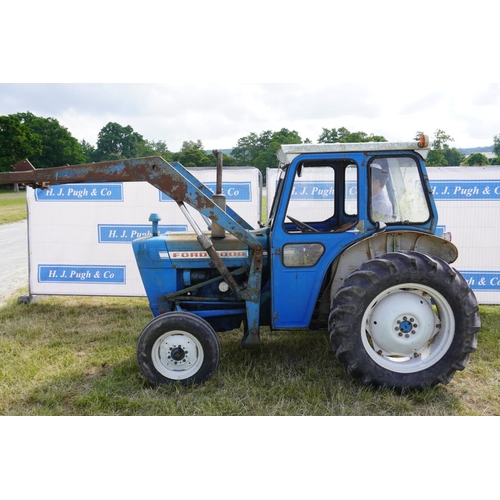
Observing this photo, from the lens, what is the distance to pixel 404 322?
12.2 feet

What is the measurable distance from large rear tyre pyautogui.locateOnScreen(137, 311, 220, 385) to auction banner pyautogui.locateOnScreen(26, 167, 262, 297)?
10.0 feet

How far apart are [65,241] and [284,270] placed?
14.6ft

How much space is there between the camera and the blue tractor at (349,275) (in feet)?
11.7

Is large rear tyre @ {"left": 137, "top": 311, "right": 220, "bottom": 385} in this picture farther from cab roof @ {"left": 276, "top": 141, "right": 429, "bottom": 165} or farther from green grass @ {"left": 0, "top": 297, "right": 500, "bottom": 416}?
cab roof @ {"left": 276, "top": 141, "right": 429, "bottom": 165}

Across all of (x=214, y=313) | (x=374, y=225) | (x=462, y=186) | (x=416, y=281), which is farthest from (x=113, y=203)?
(x=462, y=186)

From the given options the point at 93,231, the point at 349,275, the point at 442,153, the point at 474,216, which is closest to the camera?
the point at 349,275

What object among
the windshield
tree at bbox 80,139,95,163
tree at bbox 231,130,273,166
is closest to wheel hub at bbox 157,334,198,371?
the windshield

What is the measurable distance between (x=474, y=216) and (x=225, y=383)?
4.68 meters

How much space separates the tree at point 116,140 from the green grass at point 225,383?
78775 millimetres

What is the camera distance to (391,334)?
3.73 metres

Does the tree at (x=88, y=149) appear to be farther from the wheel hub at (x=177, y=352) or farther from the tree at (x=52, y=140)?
the wheel hub at (x=177, y=352)

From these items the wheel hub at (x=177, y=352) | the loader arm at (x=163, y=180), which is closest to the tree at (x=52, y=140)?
the loader arm at (x=163, y=180)

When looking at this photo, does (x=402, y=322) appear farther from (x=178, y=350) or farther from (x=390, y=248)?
(x=178, y=350)

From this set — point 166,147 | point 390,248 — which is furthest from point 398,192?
point 166,147
